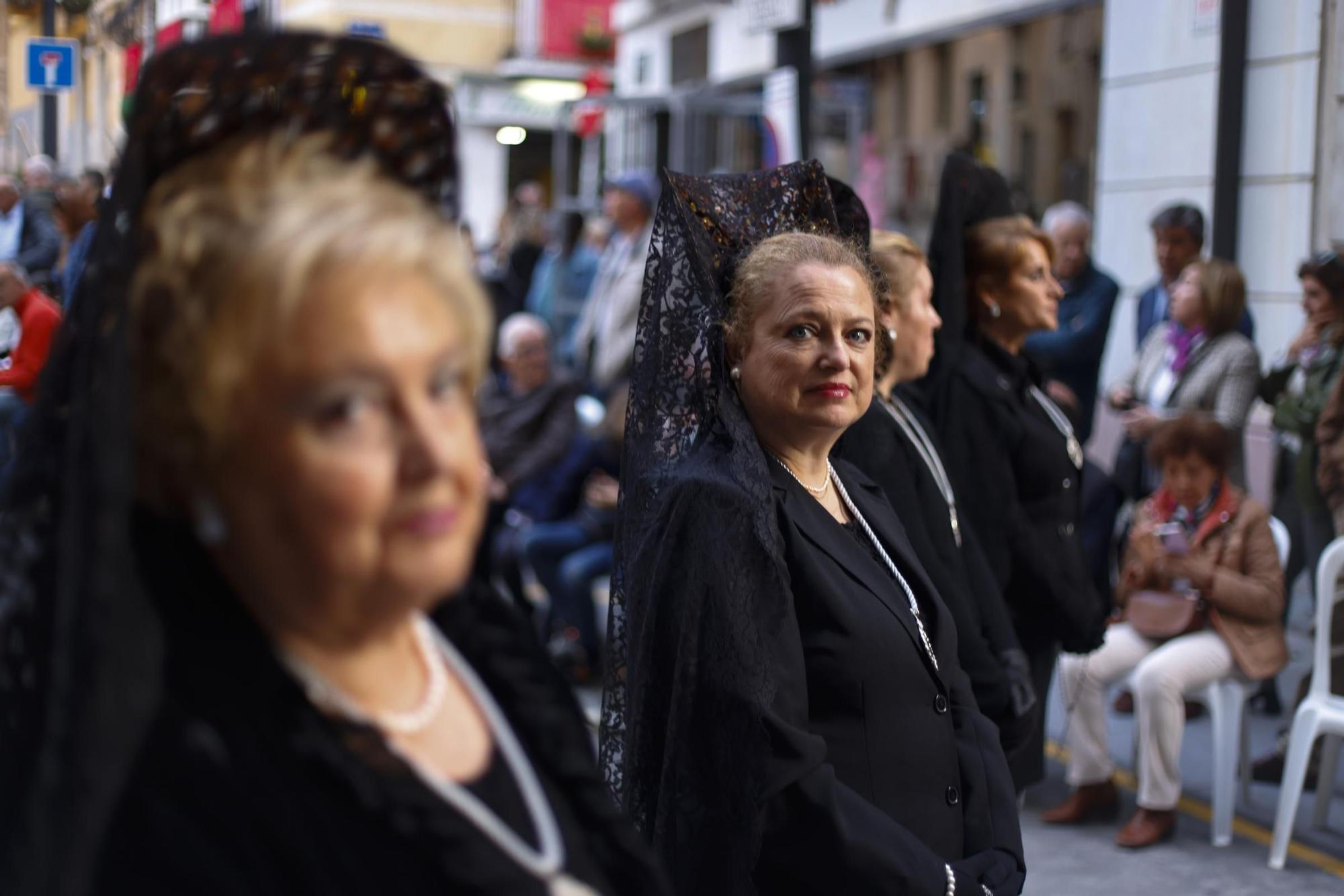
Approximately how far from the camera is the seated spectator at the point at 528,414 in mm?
7531

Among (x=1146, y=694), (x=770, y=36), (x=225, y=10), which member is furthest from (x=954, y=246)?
(x=770, y=36)

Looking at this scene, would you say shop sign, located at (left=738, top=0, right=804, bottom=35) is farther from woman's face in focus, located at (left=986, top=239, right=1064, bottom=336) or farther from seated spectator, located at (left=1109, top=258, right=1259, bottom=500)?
woman's face in focus, located at (left=986, top=239, right=1064, bottom=336)

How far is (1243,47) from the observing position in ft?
28.9

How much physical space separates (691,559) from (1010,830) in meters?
0.81

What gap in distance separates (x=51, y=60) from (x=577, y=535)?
4505 mm

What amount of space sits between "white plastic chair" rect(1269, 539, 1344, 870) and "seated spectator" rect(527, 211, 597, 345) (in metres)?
7.06

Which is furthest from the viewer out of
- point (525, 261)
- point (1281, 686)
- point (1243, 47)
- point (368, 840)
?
point (525, 261)

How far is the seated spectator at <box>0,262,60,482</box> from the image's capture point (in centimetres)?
618

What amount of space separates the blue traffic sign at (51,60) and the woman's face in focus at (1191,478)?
12.2ft

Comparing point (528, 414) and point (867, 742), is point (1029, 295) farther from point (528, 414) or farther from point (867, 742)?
point (528, 414)

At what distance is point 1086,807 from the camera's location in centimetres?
549

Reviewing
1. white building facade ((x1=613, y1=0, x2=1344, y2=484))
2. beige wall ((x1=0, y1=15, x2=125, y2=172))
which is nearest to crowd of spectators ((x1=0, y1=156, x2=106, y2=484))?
beige wall ((x1=0, y1=15, x2=125, y2=172))

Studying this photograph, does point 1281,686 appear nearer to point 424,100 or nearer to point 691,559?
point 691,559

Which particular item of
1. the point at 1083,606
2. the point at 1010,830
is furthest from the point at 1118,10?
the point at 1010,830
